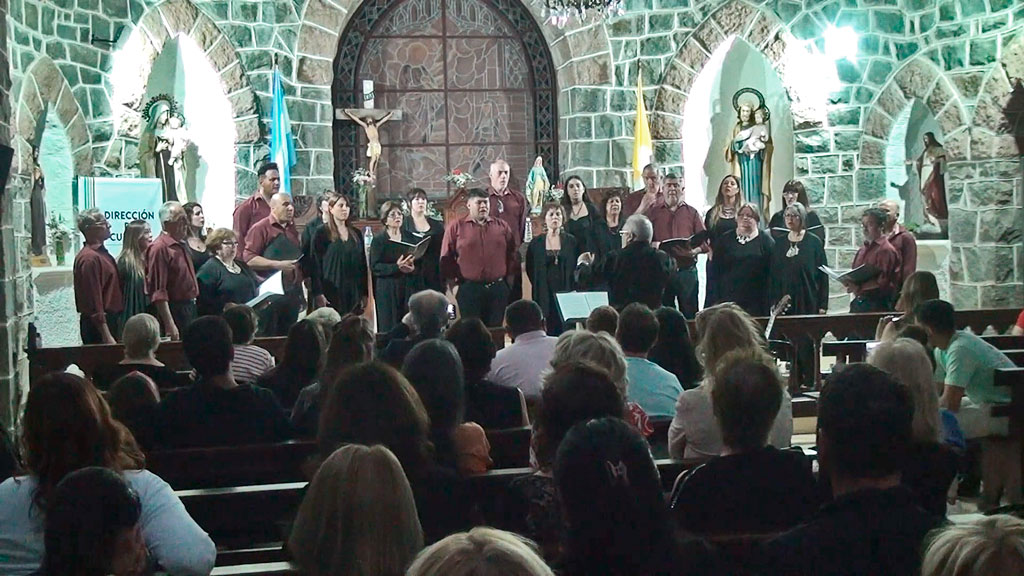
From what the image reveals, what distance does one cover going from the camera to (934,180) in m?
11.3

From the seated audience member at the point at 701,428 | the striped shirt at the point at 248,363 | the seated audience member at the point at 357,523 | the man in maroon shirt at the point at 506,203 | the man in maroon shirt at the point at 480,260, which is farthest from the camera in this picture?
the man in maroon shirt at the point at 506,203

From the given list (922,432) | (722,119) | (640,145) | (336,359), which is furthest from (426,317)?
(722,119)

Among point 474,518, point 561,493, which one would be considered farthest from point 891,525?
point 474,518

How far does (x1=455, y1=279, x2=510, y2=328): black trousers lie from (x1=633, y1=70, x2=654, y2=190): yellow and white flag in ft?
11.8

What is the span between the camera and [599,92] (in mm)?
12016

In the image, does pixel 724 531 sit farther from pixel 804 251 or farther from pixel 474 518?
pixel 804 251

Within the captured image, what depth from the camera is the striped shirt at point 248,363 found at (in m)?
5.24

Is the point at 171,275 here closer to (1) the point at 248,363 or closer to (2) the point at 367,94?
(1) the point at 248,363

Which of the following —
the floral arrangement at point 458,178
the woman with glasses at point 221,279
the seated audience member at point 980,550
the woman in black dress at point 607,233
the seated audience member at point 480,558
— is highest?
the floral arrangement at point 458,178

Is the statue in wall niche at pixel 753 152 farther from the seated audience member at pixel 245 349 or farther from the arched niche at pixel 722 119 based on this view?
the seated audience member at pixel 245 349

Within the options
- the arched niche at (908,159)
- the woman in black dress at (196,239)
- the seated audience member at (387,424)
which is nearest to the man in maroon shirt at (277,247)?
the woman in black dress at (196,239)

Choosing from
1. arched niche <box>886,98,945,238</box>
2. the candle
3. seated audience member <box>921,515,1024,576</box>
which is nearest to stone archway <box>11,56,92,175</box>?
the candle

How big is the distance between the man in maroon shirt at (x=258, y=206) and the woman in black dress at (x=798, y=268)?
3.66m

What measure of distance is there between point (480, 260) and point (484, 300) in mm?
268
